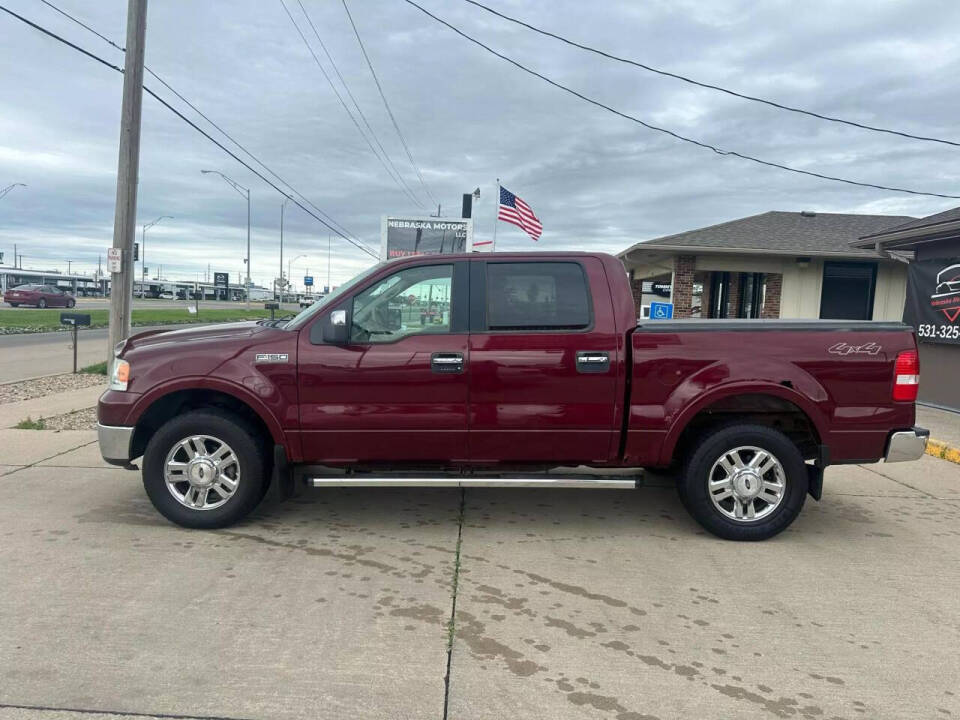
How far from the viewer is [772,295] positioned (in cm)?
1711

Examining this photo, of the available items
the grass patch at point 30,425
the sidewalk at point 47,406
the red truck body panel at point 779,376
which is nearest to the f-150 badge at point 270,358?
the red truck body panel at point 779,376

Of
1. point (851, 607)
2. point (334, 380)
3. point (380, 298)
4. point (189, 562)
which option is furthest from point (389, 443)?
point (851, 607)

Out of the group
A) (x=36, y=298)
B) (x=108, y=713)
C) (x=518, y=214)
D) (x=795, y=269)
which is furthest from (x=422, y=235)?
(x=36, y=298)

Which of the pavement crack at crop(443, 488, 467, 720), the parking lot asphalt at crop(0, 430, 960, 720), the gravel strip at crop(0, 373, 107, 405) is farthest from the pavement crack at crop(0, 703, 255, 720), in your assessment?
the gravel strip at crop(0, 373, 107, 405)

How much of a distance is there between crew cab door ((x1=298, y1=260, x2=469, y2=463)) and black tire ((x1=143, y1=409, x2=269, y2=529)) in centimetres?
37

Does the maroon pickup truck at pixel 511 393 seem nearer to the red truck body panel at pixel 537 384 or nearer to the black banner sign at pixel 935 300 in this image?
the red truck body panel at pixel 537 384

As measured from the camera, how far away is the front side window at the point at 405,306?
4703 mm

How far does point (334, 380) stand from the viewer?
4625 millimetres

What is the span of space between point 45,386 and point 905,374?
40.4 feet

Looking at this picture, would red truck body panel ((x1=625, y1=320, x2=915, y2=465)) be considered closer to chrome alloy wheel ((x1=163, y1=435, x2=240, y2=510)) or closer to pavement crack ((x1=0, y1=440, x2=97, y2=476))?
chrome alloy wheel ((x1=163, y1=435, x2=240, y2=510))

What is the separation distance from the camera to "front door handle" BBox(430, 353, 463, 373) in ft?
15.1

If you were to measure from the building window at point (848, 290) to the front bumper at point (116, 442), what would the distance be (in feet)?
53.5

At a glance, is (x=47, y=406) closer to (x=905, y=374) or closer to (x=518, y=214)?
(x=905, y=374)

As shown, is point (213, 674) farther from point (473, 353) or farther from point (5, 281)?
point (5, 281)
